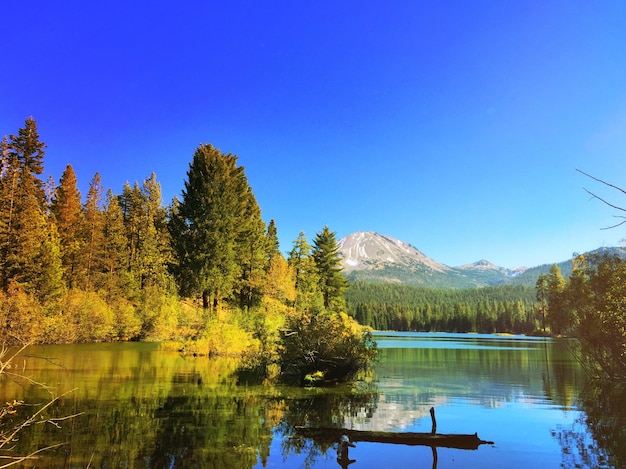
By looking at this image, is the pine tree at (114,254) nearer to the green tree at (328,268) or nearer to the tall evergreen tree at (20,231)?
the tall evergreen tree at (20,231)

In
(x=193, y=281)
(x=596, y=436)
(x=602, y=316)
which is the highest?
(x=193, y=281)

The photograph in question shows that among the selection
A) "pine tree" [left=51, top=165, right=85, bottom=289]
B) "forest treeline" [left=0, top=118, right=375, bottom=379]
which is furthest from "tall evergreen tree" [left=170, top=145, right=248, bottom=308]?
"pine tree" [left=51, top=165, right=85, bottom=289]

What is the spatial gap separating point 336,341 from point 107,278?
38666 mm

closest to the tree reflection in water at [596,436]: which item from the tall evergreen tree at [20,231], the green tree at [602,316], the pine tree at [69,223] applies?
the green tree at [602,316]

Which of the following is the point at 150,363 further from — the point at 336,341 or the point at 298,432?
the point at 298,432

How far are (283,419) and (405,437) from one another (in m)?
4.50

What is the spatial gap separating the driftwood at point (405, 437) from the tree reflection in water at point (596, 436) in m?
2.14

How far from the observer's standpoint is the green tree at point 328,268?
208 ft

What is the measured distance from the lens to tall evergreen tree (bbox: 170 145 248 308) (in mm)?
37031

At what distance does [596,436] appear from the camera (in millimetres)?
13125

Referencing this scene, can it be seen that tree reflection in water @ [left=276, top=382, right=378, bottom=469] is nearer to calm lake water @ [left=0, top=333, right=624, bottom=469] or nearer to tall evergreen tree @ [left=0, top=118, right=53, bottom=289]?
calm lake water @ [left=0, top=333, right=624, bottom=469]

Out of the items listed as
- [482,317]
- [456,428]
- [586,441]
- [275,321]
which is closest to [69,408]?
[456,428]

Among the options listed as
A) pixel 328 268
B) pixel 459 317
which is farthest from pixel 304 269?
pixel 459 317

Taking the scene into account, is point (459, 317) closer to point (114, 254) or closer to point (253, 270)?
point (253, 270)
